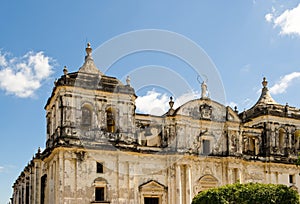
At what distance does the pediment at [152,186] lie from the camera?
33447 mm

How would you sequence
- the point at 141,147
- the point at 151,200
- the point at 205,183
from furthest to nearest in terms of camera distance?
1. the point at 205,183
2. the point at 151,200
3. the point at 141,147

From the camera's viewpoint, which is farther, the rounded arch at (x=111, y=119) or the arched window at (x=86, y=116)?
the rounded arch at (x=111, y=119)

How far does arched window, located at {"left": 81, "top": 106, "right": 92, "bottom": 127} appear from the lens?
3291 cm

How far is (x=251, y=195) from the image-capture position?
93.4 ft

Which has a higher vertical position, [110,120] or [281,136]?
[110,120]

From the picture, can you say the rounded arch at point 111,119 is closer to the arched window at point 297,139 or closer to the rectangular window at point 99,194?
the rectangular window at point 99,194

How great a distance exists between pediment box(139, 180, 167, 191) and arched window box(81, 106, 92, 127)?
562cm

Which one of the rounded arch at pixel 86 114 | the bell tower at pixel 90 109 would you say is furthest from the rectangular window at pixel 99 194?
the rounded arch at pixel 86 114

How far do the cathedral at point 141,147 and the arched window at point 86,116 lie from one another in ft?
0.22

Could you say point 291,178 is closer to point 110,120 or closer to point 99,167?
point 110,120

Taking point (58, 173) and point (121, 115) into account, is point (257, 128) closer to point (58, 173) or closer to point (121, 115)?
point (121, 115)

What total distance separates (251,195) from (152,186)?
791 centimetres

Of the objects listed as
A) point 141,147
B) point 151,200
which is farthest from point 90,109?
point 151,200

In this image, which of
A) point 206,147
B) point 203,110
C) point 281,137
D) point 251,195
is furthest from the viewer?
point 281,137
